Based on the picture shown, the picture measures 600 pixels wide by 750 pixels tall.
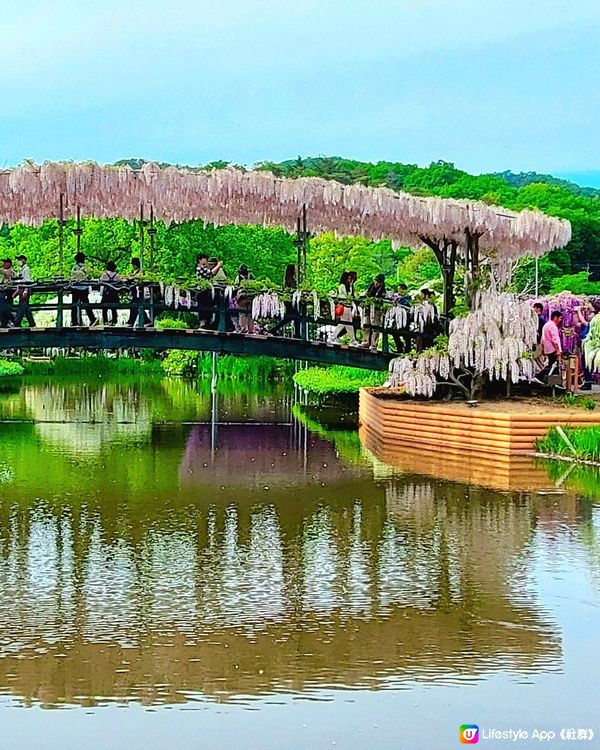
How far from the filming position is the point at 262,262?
141 ft

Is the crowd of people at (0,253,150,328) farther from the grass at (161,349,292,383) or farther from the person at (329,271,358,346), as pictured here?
the grass at (161,349,292,383)

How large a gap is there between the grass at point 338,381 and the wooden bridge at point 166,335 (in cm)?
840

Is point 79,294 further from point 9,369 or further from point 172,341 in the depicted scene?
point 9,369

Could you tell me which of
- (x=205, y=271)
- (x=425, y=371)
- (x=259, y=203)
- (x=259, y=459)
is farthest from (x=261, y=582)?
(x=259, y=203)

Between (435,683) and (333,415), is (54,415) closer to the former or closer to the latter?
(333,415)

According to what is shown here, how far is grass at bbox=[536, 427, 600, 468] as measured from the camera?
1566 centimetres

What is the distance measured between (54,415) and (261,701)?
18.5m

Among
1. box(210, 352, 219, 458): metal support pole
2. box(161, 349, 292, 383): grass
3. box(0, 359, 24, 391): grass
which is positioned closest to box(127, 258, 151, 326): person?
box(210, 352, 219, 458): metal support pole

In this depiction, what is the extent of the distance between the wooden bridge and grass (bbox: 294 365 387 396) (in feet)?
27.6

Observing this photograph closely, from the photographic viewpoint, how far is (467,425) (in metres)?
16.6

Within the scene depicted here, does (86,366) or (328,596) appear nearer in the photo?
(328,596)

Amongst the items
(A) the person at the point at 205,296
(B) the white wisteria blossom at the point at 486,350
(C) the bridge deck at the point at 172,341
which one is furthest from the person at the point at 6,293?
(B) the white wisteria blossom at the point at 486,350

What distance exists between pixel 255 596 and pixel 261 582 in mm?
447

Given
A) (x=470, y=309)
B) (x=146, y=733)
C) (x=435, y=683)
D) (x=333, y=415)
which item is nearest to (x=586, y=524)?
(x=435, y=683)
